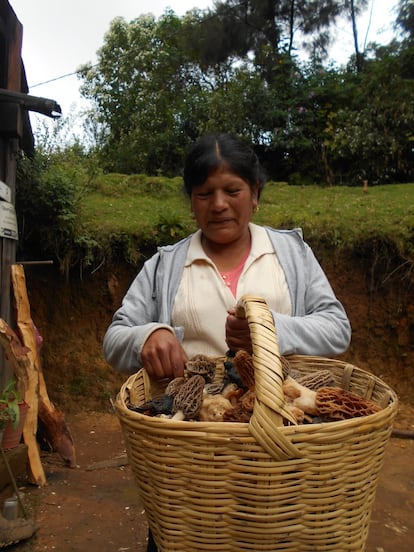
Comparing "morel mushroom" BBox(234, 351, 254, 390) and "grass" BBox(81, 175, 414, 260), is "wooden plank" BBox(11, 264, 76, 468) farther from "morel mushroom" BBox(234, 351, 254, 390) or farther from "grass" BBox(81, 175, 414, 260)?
"morel mushroom" BBox(234, 351, 254, 390)

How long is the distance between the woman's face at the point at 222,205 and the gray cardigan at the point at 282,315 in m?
0.16

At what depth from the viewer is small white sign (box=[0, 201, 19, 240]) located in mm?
4734

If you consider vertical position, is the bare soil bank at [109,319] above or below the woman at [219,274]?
below

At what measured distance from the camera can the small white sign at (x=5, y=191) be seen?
4754mm

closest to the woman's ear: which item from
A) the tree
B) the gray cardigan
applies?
the gray cardigan

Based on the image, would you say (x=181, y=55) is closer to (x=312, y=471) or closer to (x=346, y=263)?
(x=346, y=263)

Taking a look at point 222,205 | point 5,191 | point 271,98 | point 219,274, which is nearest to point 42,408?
point 5,191

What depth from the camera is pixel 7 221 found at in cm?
484

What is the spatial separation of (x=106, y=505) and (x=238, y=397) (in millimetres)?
2808

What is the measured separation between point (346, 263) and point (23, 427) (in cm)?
360

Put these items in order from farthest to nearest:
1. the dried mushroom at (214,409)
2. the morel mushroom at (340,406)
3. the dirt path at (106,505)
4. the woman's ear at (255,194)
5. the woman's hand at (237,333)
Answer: the dirt path at (106,505) → the woman's ear at (255,194) → the woman's hand at (237,333) → the dried mushroom at (214,409) → the morel mushroom at (340,406)

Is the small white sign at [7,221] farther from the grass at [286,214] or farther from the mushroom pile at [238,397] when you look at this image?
the mushroom pile at [238,397]

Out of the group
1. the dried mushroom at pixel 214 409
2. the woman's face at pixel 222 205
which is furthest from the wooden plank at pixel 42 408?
the dried mushroom at pixel 214 409

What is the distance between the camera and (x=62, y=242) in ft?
19.1
